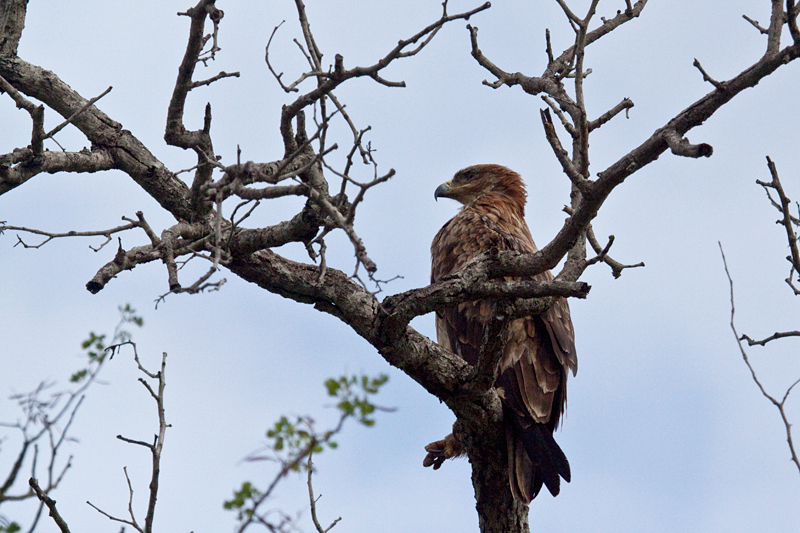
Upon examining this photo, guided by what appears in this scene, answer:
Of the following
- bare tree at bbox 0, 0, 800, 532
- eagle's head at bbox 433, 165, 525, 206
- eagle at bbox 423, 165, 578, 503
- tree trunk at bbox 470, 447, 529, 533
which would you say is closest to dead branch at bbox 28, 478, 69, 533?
bare tree at bbox 0, 0, 800, 532

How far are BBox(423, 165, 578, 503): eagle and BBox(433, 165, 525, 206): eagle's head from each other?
45 centimetres

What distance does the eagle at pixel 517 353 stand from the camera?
4148 mm

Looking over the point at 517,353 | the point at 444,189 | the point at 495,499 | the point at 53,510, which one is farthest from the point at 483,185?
the point at 53,510

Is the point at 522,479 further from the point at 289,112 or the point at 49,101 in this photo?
the point at 49,101

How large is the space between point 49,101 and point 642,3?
3.24 m

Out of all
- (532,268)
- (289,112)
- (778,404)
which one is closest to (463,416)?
(532,268)

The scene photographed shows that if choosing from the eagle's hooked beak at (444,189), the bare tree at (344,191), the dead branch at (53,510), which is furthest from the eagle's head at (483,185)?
the dead branch at (53,510)

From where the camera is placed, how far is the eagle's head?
6395mm

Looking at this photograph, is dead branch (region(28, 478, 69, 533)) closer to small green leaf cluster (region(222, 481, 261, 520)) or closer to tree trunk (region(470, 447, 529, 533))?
small green leaf cluster (region(222, 481, 261, 520))

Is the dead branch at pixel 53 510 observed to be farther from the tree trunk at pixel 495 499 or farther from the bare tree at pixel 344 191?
the tree trunk at pixel 495 499

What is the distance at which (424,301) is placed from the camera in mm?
3596

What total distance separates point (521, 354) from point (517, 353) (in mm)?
24

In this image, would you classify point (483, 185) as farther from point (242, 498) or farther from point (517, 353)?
point (242, 498)

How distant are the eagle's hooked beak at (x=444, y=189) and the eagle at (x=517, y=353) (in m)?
0.67
